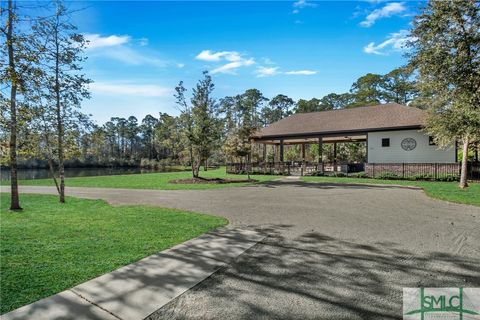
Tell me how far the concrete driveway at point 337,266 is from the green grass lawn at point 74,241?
132 cm

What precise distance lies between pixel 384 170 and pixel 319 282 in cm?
1742

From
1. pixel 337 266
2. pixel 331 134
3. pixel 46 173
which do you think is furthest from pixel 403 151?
pixel 46 173

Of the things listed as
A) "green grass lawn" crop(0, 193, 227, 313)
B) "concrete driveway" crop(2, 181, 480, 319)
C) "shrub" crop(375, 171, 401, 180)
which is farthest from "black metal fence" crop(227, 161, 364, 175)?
"green grass lawn" crop(0, 193, 227, 313)

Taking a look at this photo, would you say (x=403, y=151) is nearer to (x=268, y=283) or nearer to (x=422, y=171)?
(x=422, y=171)

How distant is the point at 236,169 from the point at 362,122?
36.1ft

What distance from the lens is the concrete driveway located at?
268 centimetres

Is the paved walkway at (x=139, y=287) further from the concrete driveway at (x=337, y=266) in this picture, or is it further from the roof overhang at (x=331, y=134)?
the roof overhang at (x=331, y=134)

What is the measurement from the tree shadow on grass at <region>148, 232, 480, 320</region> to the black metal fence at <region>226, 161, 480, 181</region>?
14450mm

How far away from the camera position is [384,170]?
18.3 m

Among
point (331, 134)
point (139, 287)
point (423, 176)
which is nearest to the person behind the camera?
point (139, 287)

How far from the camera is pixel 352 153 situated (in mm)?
30203

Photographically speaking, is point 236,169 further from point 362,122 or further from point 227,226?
point 227,226

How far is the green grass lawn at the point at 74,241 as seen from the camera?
10.5 feet

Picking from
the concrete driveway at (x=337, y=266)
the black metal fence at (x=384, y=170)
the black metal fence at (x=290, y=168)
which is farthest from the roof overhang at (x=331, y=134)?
the concrete driveway at (x=337, y=266)
